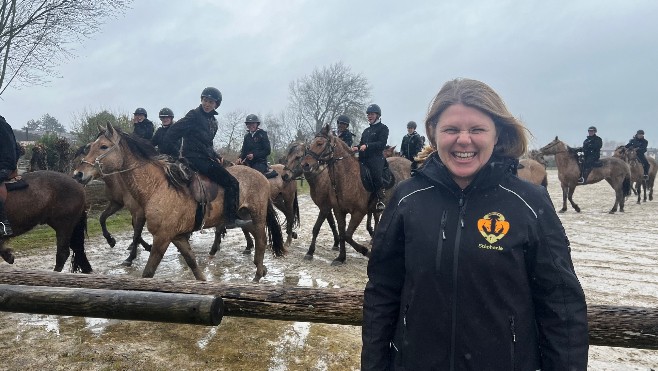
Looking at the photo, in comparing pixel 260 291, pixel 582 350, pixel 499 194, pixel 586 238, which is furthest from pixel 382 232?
pixel 586 238

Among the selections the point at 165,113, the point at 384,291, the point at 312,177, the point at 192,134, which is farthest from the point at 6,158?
the point at 384,291

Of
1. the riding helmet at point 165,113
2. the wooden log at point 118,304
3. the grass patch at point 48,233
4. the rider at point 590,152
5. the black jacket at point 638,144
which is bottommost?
the grass patch at point 48,233

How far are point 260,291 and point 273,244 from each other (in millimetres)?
3930

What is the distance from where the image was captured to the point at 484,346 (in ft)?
4.98

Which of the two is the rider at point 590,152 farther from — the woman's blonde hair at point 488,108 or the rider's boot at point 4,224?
the rider's boot at point 4,224

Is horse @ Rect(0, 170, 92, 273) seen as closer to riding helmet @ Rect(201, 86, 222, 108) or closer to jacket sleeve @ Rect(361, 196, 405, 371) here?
riding helmet @ Rect(201, 86, 222, 108)

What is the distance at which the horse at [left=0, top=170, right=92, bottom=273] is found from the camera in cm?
561

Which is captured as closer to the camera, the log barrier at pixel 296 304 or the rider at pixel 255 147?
the log barrier at pixel 296 304

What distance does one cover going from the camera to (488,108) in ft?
5.49

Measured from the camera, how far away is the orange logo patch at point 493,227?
60.2 inches

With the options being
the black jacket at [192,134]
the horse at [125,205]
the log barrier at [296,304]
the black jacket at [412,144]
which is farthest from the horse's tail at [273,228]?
the black jacket at [412,144]

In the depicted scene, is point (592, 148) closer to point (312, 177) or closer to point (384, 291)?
point (312, 177)

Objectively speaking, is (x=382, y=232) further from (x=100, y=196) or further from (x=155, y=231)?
(x=100, y=196)

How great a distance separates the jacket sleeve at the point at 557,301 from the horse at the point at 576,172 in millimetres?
13978
